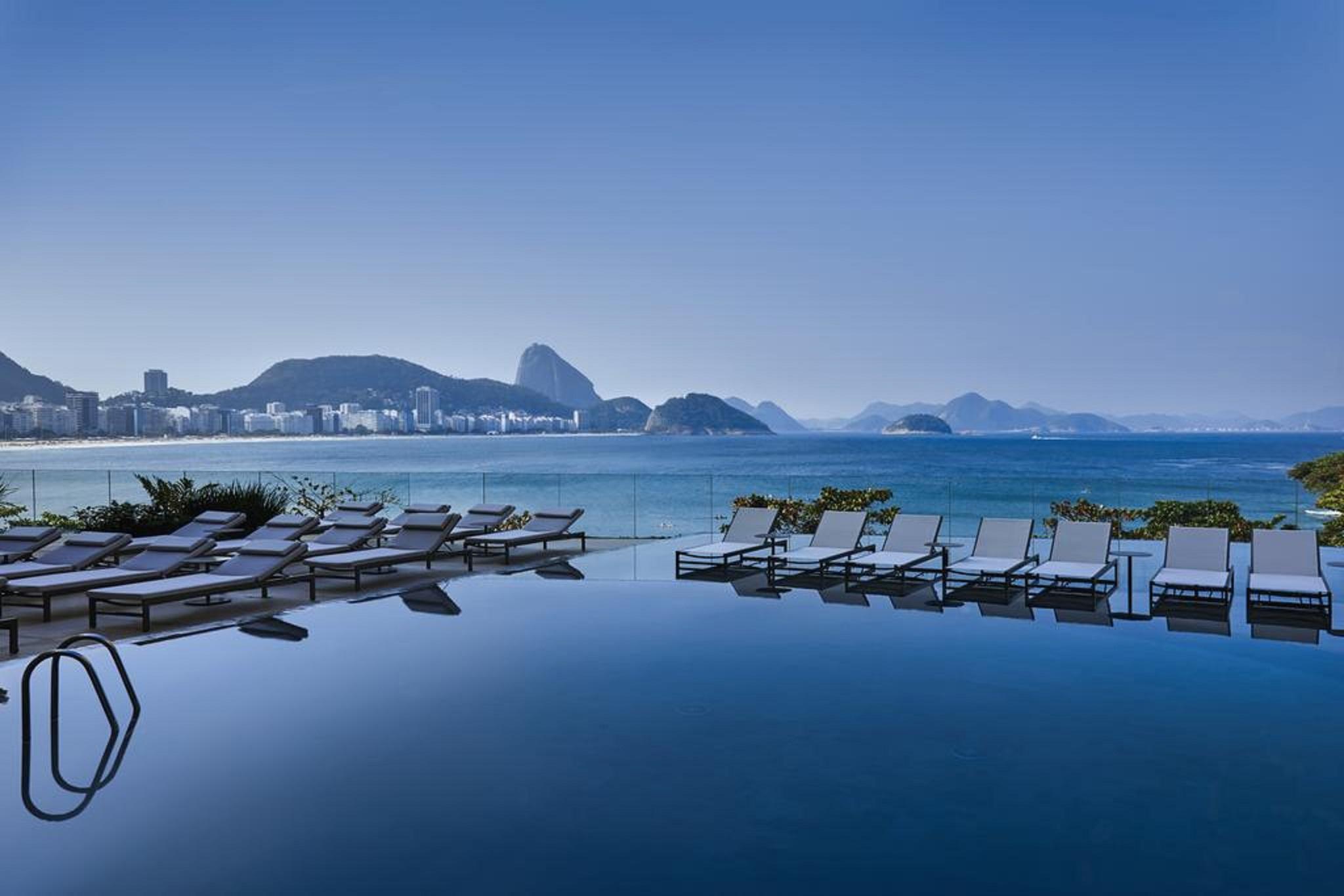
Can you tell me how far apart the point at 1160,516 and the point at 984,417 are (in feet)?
446

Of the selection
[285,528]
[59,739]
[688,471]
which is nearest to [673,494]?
[285,528]

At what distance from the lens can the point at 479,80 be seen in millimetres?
26938

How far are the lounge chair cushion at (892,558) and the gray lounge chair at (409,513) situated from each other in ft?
16.1

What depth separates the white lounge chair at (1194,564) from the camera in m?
8.45

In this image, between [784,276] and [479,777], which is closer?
[479,777]

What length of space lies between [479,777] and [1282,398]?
7188 centimetres

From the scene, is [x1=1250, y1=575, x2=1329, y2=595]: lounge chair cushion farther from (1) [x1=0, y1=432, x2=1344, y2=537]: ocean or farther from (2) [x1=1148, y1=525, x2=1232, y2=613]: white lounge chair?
(1) [x1=0, y1=432, x2=1344, y2=537]: ocean

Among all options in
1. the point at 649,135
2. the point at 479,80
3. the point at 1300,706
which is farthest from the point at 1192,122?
the point at 1300,706

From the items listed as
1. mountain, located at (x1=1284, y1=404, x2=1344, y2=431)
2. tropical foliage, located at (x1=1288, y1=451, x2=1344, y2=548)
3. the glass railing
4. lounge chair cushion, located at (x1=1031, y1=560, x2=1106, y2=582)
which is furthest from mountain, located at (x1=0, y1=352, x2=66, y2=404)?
mountain, located at (x1=1284, y1=404, x2=1344, y2=431)

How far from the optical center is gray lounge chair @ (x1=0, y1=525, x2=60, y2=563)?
31.9ft

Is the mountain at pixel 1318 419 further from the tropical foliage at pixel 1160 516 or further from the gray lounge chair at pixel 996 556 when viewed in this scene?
the gray lounge chair at pixel 996 556

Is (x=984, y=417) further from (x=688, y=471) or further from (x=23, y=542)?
(x=23, y=542)

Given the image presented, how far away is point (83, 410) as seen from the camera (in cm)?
6656

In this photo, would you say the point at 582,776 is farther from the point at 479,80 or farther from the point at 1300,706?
the point at 479,80
